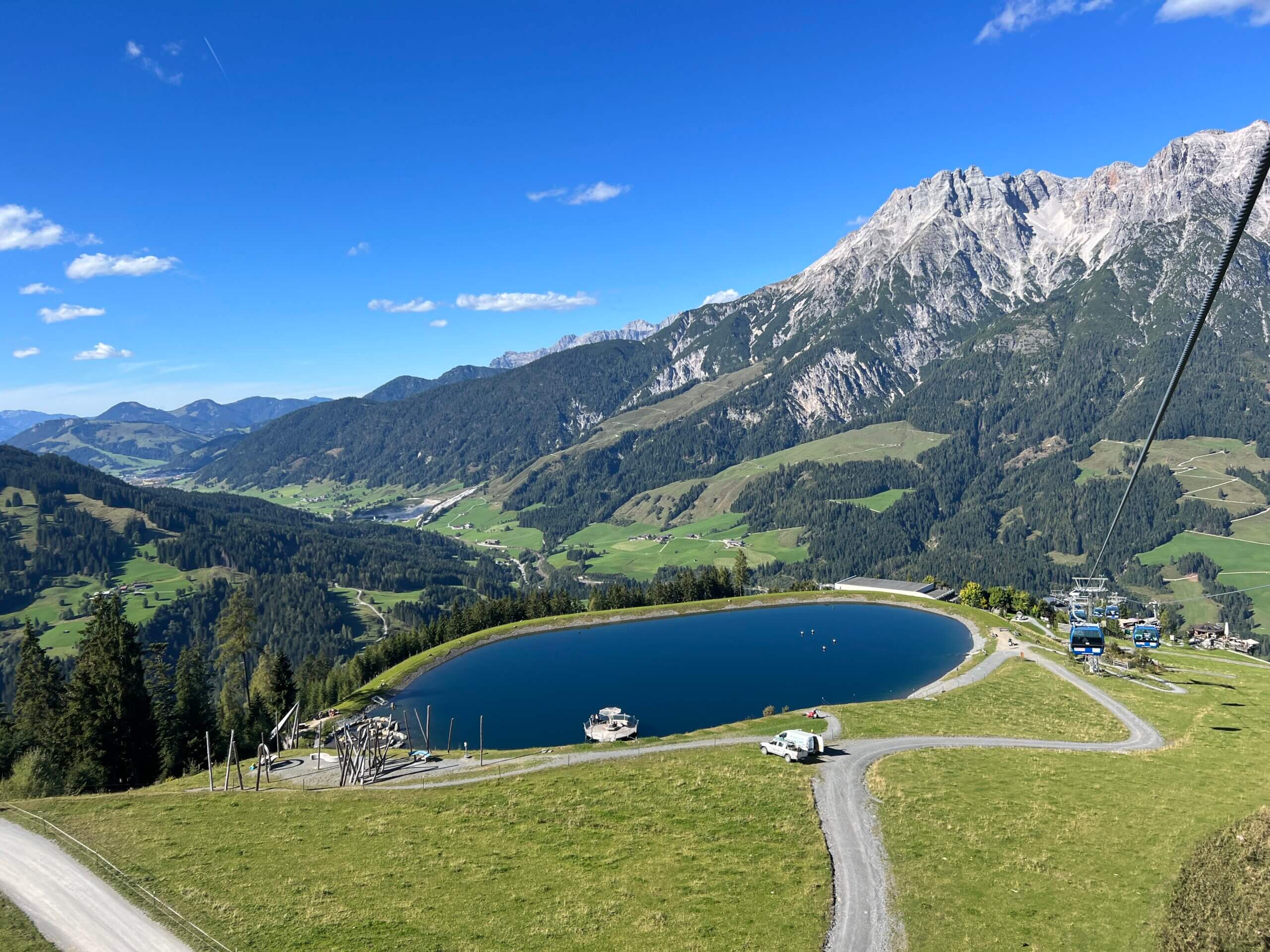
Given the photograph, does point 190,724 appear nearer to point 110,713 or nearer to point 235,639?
point 110,713

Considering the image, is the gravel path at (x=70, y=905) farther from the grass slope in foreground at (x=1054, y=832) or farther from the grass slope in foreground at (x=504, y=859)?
the grass slope in foreground at (x=1054, y=832)

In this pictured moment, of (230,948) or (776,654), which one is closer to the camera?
(230,948)

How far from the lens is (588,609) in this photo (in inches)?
5960

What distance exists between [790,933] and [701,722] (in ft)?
198

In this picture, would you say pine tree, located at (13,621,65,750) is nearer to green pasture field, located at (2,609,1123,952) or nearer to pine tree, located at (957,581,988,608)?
green pasture field, located at (2,609,1123,952)

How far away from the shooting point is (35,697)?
7169 centimetres

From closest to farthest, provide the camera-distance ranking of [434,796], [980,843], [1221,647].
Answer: [980,843], [434,796], [1221,647]

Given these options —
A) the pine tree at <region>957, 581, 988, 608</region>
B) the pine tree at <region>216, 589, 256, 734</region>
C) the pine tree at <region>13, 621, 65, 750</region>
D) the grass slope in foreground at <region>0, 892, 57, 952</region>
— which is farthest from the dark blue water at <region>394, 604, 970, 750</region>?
the grass slope in foreground at <region>0, 892, 57, 952</region>

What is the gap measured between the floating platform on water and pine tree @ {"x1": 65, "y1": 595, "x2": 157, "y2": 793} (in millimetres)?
45409

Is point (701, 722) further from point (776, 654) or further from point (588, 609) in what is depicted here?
point (588, 609)

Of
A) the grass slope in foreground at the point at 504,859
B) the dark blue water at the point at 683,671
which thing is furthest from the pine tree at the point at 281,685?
the grass slope in foreground at the point at 504,859

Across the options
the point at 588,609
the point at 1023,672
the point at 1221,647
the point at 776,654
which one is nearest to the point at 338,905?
the point at 1023,672

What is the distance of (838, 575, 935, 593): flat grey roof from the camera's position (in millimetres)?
166500

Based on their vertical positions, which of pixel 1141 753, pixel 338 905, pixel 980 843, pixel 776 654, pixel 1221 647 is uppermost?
pixel 338 905
